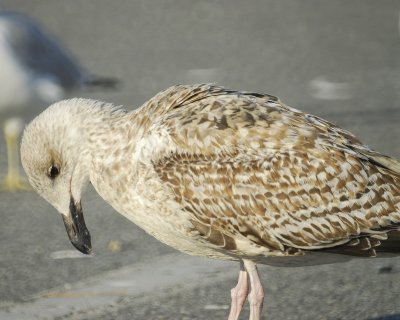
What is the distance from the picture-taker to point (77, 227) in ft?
22.1

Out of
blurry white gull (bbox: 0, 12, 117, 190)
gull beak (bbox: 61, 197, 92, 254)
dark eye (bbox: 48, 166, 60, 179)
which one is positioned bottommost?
gull beak (bbox: 61, 197, 92, 254)

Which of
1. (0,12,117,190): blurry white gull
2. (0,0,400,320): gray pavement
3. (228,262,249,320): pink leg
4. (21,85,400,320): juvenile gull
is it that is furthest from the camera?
(0,12,117,190): blurry white gull

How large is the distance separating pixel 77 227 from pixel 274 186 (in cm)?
124

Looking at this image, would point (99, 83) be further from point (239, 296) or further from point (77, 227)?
point (239, 296)

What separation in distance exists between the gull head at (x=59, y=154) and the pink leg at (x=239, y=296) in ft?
3.32

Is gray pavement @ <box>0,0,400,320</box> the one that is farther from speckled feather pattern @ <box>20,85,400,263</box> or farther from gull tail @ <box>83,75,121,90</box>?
speckled feather pattern @ <box>20,85,400,263</box>

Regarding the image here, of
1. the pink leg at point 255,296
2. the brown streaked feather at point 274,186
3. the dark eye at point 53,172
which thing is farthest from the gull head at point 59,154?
the pink leg at point 255,296

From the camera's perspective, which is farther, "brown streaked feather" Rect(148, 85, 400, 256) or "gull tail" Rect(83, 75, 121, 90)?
"gull tail" Rect(83, 75, 121, 90)

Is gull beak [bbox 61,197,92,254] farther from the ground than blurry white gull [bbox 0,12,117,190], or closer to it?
closer to it

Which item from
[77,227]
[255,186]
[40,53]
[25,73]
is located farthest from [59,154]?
[40,53]

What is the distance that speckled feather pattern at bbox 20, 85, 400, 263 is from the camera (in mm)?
6184

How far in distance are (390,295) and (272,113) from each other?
5.39 feet

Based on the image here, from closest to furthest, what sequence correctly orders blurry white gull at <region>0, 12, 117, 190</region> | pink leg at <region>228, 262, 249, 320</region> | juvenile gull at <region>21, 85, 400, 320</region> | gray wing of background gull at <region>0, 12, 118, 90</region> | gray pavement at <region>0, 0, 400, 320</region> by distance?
juvenile gull at <region>21, 85, 400, 320</region>
pink leg at <region>228, 262, 249, 320</region>
gray pavement at <region>0, 0, 400, 320</region>
blurry white gull at <region>0, 12, 117, 190</region>
gray wing of background gull at <region>0, 12, 118, 90</region>

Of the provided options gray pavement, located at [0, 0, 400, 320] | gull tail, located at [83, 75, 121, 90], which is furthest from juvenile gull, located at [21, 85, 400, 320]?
gull tail, located at [83, 75, 121, 90]
